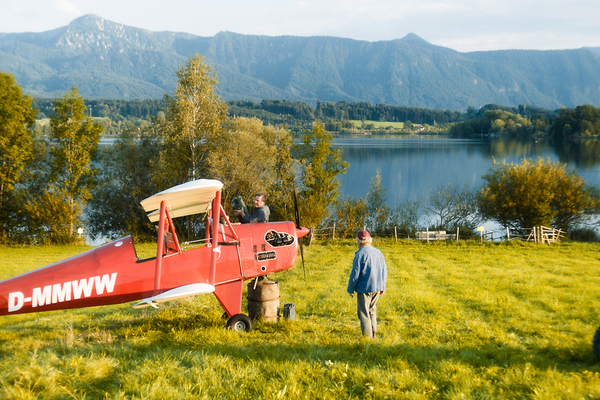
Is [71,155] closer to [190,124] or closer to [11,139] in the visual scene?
[11,139]

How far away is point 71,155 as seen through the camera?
27031 millimetres

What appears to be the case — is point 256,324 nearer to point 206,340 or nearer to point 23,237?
point 206,340

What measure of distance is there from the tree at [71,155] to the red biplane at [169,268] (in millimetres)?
22780

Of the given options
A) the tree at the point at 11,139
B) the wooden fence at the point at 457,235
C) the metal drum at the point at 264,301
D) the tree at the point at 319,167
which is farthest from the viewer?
the tree at the point at 319,167

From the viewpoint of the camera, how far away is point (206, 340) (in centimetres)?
561

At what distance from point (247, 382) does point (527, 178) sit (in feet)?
105

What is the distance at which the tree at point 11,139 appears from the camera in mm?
24531

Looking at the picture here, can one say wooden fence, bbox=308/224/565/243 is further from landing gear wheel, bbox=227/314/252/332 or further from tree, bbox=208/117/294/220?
landing gear wheel, bbox=227/314/252/332

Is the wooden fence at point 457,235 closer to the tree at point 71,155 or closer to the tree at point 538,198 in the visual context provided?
the tree at point 538,198

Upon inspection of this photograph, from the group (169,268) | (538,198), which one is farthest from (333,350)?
(538,198)

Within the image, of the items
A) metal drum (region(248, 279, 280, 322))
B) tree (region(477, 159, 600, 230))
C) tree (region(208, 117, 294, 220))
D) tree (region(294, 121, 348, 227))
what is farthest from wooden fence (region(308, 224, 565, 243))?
metal drum (region(248, 279, 280, 322))

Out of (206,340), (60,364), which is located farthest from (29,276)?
(206,340)

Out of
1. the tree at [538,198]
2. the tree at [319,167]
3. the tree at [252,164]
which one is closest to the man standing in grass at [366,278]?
the tree at [252,164]

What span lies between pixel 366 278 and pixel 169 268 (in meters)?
3.22
